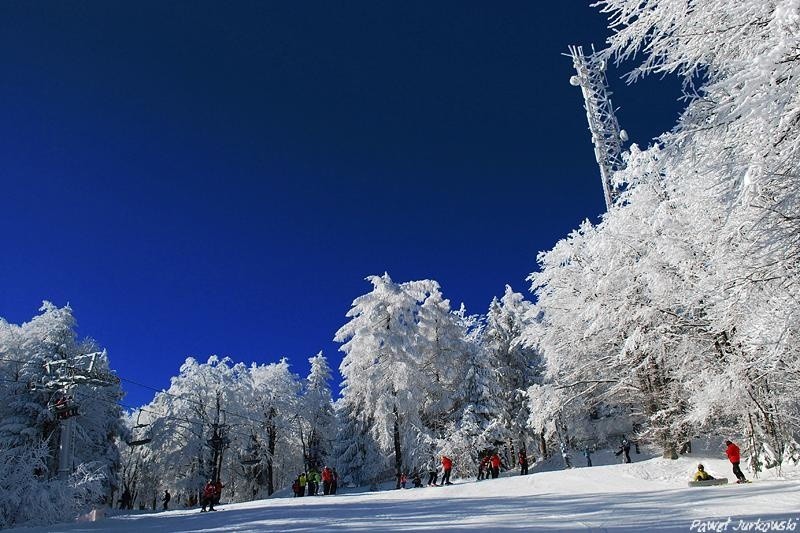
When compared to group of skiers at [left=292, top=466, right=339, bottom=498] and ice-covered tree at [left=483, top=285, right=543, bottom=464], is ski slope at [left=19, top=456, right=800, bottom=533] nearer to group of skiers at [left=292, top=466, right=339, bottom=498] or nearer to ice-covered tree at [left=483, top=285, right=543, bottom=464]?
group of skiers at [left=292, top=466, right=339, bottom=498]

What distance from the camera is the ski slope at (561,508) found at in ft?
31.6

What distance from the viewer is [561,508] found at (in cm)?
1209

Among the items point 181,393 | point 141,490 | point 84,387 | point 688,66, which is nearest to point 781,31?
point 688,66

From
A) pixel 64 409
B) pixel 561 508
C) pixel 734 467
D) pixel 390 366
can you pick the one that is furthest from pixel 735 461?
pixel 64 409

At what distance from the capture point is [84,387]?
112ft

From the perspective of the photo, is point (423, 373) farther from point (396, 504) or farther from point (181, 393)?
point (181, 393)

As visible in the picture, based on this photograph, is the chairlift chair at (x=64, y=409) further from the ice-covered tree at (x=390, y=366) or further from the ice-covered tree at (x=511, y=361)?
the ice-covered tree at (x=511, y=361)

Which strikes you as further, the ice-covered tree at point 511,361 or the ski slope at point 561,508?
the ice-covered tree at point 511,361

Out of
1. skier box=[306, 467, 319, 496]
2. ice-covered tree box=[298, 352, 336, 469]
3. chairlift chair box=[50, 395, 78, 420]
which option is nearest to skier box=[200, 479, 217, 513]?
skier box=[306, 467, 319, 496]

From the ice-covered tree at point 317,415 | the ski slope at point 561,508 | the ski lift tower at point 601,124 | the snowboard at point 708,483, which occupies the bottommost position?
the snowboard at point 708,483

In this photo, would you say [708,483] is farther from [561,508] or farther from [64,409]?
[64,409]

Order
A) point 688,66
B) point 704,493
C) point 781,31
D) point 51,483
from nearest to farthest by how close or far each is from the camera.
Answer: point 781,31, point 688,66, point 704,493, point 51,483

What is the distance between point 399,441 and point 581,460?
41.2 ft

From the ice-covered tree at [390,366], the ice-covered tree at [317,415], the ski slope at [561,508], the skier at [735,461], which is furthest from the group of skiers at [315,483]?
the ice-covered tree at [317,415]
